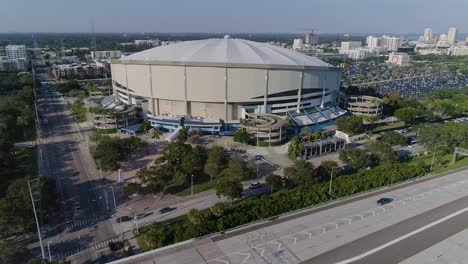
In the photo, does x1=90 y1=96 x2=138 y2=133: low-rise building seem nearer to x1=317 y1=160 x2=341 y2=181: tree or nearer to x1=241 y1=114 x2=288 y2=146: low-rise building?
Result: x1=241 y1=114 x2=288 y2=146: low-rise building

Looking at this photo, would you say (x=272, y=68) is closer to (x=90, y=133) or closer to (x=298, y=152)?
(x=298, y=152)

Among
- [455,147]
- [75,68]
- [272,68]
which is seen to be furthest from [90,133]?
[75,68]

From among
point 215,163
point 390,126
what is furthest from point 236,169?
point 390,126

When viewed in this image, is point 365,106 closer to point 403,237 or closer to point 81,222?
point 403,237

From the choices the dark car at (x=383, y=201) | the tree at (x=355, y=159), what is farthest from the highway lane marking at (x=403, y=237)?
the tree at (x=355, y=159)

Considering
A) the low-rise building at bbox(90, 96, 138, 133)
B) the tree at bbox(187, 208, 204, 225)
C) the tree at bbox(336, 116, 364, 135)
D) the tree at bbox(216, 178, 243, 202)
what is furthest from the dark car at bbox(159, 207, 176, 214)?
the tree at bbox(336, 116, 364, 135)

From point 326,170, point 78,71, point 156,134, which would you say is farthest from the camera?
point 78,71
